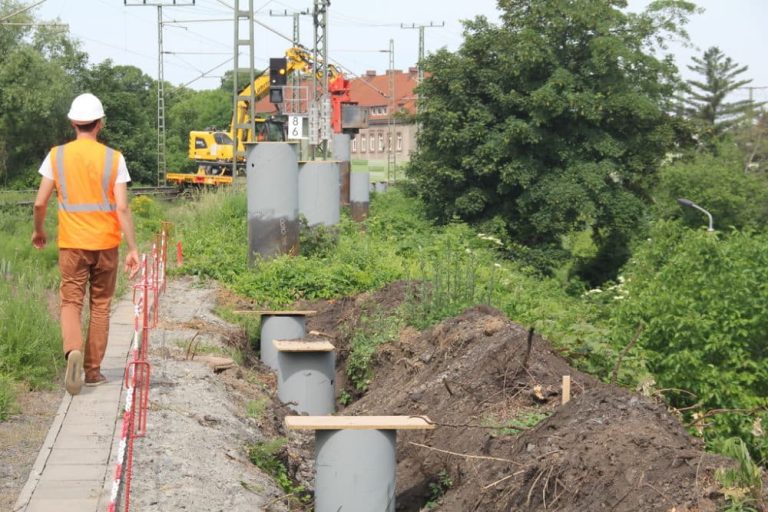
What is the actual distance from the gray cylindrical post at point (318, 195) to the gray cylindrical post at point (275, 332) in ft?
23.1

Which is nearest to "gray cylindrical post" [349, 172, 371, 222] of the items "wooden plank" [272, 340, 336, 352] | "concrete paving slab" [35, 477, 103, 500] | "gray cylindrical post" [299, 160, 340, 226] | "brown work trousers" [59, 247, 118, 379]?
"gray cylindrical post" [299, 160, 340, 226]

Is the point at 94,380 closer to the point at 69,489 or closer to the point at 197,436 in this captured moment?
the point at 197,436

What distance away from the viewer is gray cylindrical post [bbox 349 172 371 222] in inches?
1231

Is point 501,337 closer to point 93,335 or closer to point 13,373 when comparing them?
point 93,335

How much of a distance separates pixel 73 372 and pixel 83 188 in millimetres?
1264

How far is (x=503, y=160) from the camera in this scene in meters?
34.8

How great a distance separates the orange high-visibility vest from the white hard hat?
6.5 inches

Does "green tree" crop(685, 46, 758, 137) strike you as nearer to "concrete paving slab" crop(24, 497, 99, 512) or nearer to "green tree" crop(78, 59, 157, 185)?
"green tree" crop(78, 59, 157, 185)

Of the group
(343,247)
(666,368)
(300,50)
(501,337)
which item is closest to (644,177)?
(300,50)

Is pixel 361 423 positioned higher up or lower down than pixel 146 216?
higher up

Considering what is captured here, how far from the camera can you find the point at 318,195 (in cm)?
2086

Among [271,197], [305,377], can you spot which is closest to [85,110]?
[305,377]

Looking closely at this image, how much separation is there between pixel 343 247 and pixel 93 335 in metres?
10.7

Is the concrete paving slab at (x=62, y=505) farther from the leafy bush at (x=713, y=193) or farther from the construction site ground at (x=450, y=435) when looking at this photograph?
the leafy bush at (x=713, y=193)
